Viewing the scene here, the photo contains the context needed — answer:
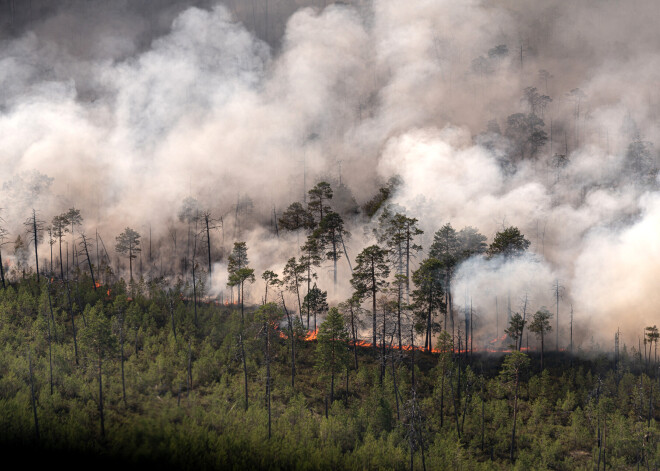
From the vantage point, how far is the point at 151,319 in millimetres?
88250

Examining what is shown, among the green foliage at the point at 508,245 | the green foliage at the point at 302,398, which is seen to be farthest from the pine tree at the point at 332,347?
the green foliage at the point at 508,245

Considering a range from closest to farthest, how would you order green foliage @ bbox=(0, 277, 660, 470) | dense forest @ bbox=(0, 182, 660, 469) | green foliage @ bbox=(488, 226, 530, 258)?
dense forest @ bbox=(0, 182, 660, 469), green foliage @ bbox=(0, 277, 660, 470), green foliage @ bbox=(488, 226, 530, 258)

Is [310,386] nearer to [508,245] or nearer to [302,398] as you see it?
[302,398]

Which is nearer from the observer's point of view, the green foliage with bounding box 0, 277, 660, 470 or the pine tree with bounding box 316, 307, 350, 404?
the green foliage with bounding box 0, 277, 660, 470

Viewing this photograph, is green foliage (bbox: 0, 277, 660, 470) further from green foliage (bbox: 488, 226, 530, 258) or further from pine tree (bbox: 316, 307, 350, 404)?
green foliage (bbox: 488, 226, 530, 258)

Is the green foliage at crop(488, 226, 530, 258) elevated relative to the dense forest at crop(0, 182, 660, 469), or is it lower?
elevated

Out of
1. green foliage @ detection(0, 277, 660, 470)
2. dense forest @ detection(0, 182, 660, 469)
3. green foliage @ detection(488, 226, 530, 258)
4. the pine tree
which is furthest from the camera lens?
green foliage @ detection(488, 226, 530, 258)

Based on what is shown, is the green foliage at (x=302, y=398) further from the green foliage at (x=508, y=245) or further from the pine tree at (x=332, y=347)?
the green foliage at (x=508, y=245)

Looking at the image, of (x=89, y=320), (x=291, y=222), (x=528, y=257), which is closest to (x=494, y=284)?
(x=528, y=257)

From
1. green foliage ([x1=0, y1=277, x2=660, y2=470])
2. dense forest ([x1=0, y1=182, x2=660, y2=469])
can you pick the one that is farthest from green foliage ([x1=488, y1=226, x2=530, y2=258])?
green foliage ([x1=0, y1=277, x2=660, y2=470])

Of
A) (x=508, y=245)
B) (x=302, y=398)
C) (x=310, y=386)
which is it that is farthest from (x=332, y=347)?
(x=508, y=245)

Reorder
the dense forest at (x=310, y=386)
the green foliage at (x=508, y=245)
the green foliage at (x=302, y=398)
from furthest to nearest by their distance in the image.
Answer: the green foliage at (x=508, y=245)
the green foliage at (x=302, y=398)
the dense forest at (x=310, y=386)

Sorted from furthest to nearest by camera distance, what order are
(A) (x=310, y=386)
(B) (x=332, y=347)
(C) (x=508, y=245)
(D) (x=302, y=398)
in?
(C) (x=508, y=245) → (A) (x=310, y=386) → (B) (x=332, y=347) → (D) (x=302, y=398)

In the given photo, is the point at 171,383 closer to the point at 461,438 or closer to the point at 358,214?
the point at 461,438
